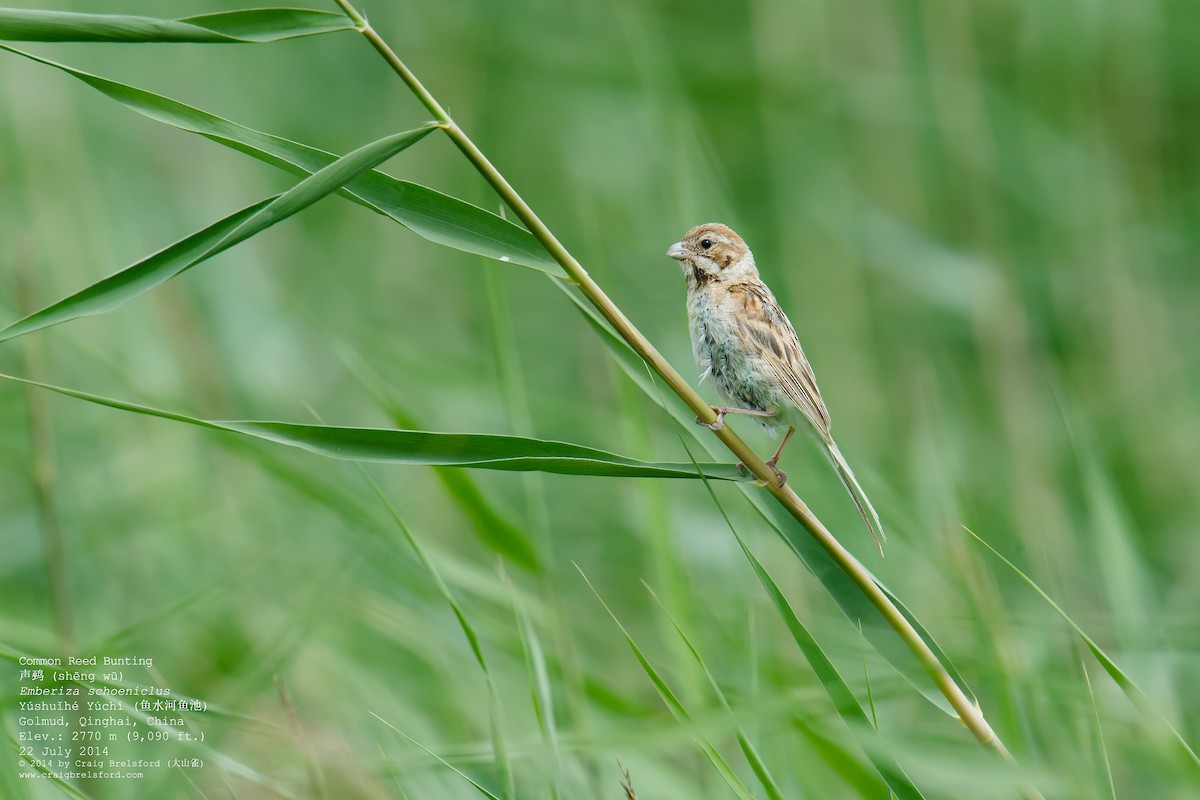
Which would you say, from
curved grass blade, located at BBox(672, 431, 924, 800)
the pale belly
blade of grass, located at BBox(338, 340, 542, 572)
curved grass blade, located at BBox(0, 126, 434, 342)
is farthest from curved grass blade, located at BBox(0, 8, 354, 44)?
the pale belly

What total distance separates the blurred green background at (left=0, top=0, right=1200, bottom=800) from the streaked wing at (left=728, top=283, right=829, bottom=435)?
210 millimetres

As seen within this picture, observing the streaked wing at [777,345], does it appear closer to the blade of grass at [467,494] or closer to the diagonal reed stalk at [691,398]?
the blade of grass at [467,494]

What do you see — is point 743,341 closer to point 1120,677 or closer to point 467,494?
point 467,494

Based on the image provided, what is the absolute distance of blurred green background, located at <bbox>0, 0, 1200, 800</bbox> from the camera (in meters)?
2.54

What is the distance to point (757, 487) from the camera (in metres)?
1.87

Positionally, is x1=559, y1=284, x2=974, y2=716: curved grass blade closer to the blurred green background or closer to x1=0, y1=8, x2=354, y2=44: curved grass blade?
the blurred green background

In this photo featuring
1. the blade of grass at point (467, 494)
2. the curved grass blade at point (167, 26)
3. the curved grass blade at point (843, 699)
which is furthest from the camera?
the blade of grass at point (467, 494)

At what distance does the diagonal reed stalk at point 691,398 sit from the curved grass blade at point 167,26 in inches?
2.4

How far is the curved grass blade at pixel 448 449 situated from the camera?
5.45 feet

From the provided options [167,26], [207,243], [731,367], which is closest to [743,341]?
[731,367]

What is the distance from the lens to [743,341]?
9.36ft

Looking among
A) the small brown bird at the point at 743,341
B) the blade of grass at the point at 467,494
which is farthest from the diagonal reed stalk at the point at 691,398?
the small brown bird at the point at 743,341

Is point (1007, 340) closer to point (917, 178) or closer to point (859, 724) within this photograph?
point (917, 178)

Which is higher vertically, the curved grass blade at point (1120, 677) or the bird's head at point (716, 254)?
the bird's head at point (716, 254)
